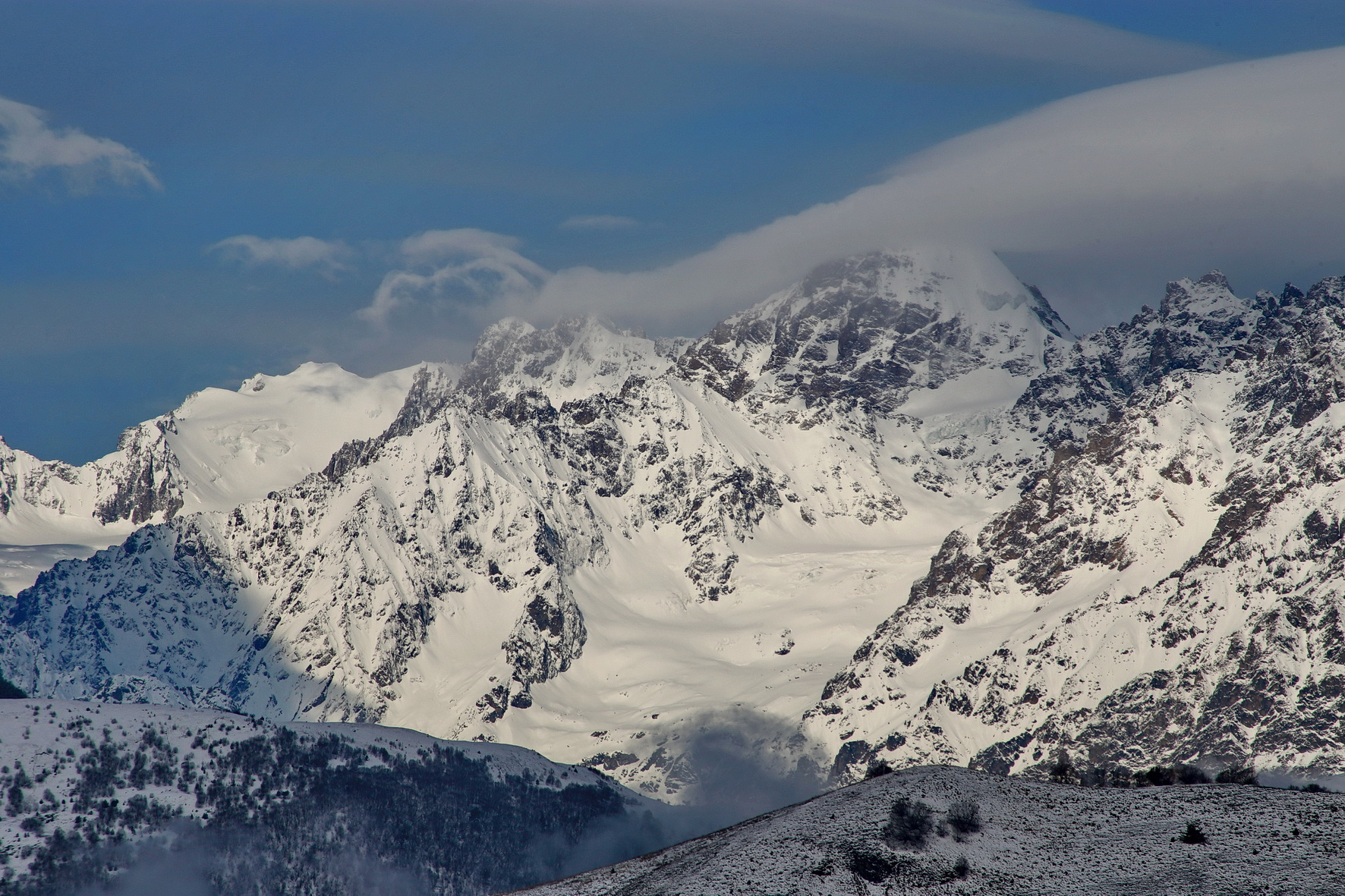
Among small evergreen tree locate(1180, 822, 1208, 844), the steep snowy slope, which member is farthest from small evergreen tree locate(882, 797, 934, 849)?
small evergreen tree locate(1180, 822, 1208, 844)

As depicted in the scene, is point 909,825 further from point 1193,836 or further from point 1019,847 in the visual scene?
point 1193,836

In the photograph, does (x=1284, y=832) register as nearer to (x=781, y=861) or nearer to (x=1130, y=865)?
(x=1130, y=865)

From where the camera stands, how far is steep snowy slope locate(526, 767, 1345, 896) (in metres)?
140

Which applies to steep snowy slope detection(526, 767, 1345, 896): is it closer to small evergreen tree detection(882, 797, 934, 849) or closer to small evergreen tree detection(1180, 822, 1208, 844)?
small evergreen tree detection(882, 797, 934, 849)

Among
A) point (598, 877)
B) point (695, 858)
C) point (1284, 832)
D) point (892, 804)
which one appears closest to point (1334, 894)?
point (1284, 832)

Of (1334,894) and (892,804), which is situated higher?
(892,804)

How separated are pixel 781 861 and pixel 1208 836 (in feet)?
128

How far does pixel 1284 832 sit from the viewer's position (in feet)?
473

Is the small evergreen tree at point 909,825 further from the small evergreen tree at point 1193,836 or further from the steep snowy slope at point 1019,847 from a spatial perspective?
the small evergreen tree at point 1193,836

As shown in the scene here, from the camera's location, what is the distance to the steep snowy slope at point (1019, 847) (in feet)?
458

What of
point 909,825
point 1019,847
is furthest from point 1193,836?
point 909,825

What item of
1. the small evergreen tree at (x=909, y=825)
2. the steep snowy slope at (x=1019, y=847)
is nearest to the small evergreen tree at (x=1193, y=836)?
the steep snowy slope at (x=1019, y=847)

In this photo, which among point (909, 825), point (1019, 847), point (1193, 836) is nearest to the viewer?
point (1193, 836)

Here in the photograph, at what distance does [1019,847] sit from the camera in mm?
151000
